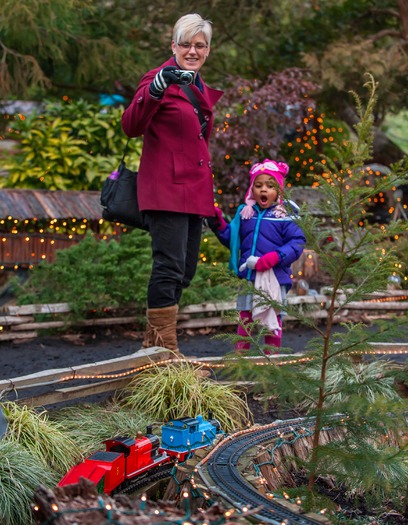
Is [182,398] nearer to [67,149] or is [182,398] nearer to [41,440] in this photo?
[41,440]

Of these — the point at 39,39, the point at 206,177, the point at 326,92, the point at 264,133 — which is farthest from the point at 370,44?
the point at 206,177

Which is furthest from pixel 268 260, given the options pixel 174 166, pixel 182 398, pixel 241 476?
pixel 241 476

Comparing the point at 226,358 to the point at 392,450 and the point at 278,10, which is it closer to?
the point at 392,450

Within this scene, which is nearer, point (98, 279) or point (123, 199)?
point (123, 199)

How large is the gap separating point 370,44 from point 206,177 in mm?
7436

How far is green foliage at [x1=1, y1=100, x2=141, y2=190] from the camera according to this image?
1042 centimetres

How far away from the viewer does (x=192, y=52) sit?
5.62 m

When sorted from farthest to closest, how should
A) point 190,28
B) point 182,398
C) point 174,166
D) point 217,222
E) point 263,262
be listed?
point 217,222 → point 263,262 → point 174,166 → point 190,28 → point 182,398

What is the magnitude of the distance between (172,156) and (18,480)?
7.95 ft

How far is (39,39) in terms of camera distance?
11414mm

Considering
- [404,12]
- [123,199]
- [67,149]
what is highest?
[404,12]

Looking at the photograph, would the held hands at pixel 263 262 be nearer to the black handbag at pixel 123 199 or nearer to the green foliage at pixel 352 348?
the black handbag at pixel 123 199

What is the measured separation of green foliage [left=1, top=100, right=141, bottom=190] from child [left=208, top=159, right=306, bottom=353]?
4.46 metres

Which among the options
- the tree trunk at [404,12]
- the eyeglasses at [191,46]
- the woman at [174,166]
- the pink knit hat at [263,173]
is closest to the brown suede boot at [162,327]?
the woman at [174,166]
